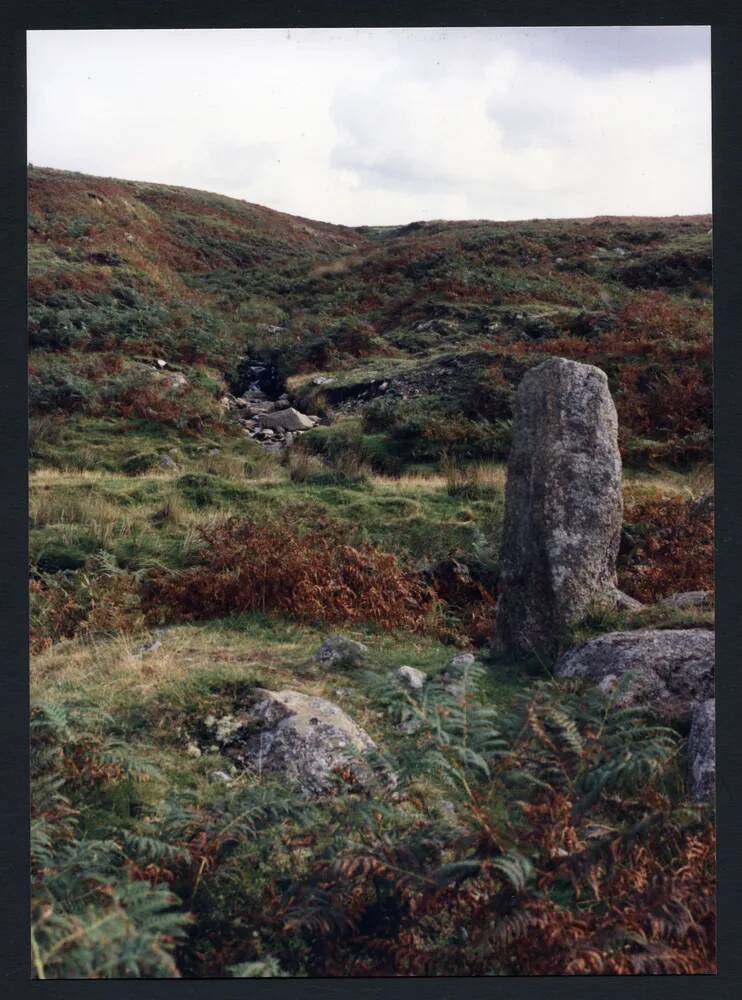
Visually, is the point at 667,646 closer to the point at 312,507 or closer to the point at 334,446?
the point at 312,507

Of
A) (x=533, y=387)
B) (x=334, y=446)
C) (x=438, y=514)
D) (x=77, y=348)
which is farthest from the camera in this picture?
(x=77, y=348)

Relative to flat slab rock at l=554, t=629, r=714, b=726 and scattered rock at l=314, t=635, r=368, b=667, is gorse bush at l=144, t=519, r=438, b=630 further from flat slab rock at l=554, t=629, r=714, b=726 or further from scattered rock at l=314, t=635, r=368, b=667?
flat slab rock at l=554, t=629, r=714, b=726

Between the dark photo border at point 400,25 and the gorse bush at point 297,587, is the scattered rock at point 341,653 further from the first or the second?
the dark photo border at point 400,25

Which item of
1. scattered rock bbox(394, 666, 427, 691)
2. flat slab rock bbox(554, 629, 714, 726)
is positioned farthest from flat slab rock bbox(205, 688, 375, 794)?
flat slab rock bbox(554, 629, 714, 726)

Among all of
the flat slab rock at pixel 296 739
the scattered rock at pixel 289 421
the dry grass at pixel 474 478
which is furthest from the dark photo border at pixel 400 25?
the scattered rock at pixel 289 421

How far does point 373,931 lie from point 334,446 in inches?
423

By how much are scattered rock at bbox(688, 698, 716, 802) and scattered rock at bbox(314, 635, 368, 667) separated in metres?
2.70

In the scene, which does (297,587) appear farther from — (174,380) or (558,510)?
(174,380)

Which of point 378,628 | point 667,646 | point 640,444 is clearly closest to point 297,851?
point 667,646

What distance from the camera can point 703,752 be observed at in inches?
210

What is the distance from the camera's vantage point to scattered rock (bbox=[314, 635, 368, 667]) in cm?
730

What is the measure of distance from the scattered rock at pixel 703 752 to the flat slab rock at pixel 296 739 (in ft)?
6.38

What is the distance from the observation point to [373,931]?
4.67 metres

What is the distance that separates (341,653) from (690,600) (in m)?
2.86
